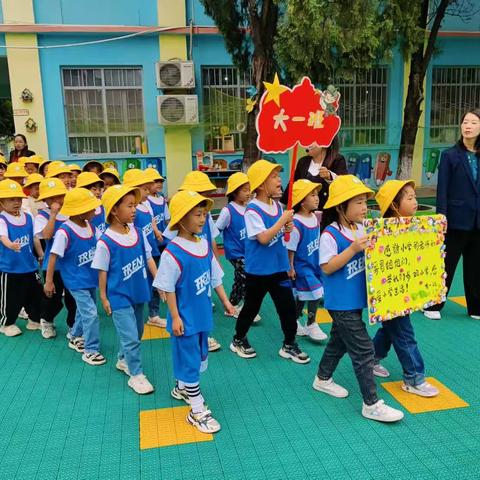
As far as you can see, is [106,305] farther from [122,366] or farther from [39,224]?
[39,224]

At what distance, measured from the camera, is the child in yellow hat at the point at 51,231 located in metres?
4.02

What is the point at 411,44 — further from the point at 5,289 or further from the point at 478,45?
the point at 5,289

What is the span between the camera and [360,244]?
2.65 metres

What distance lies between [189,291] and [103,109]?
866 cm

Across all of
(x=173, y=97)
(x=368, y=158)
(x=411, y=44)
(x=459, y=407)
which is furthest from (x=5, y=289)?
(x=368, y=158)

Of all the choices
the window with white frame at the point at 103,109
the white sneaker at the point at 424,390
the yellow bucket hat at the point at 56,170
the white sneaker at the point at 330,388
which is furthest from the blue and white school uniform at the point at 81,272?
the window with white frame at the point at 103,109

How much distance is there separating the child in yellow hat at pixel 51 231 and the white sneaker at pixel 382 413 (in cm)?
257

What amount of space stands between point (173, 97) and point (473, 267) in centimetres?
739

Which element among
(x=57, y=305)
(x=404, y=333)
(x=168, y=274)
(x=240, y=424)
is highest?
(x=168, y=274)

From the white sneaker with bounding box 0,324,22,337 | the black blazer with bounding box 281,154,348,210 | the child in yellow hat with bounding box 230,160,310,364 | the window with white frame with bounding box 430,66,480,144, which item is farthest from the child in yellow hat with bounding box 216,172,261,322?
the window with white frame with bounding box 430,66,480,144

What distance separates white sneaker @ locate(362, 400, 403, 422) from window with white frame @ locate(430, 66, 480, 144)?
10.5 meters

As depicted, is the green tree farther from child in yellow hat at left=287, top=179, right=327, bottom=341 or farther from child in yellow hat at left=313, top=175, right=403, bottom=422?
child in yellow hat at left=313, top=175, right=403, bottom=422

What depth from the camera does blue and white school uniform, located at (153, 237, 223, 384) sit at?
2738 millimetres

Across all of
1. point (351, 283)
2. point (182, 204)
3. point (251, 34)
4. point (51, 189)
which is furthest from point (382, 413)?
point (251, 34)
